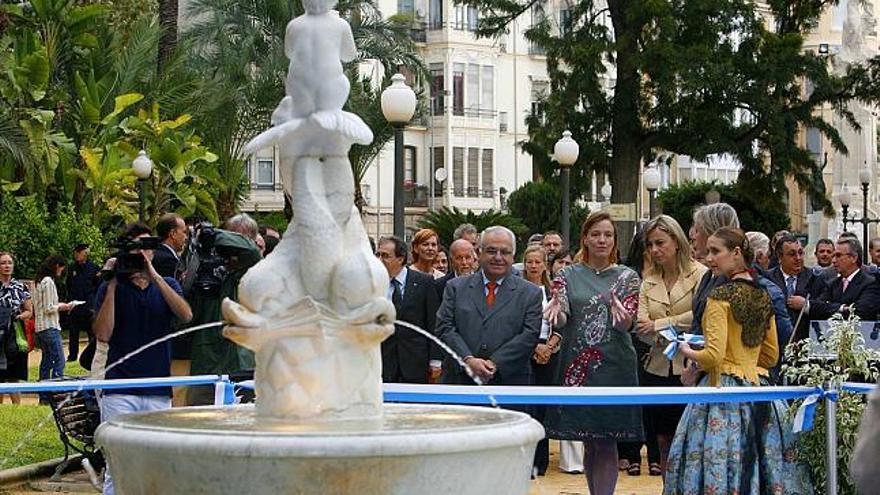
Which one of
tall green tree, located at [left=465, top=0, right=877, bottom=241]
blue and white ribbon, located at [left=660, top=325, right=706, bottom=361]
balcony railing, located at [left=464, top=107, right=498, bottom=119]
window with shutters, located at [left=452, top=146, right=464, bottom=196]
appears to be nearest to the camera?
blue and white ribbon, located at [left=660, top=325, right=706, bottom=361]

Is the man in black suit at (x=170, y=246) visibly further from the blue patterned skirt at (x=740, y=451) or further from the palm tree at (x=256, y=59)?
the palm tree at (x=256, y=59)

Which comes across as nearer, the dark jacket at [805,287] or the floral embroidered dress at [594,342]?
the floral embroidered dress at [594,342]

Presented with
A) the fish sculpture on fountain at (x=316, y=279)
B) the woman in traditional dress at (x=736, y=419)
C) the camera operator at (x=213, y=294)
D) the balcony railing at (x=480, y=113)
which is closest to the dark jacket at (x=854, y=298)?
the woman in traditional dress at (x=736, y=419)

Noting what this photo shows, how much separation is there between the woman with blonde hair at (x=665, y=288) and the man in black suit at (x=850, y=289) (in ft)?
11.5

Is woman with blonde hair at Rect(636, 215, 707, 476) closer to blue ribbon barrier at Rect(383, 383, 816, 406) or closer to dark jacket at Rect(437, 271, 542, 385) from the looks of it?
dark jacket at Rect(437, 271, 542, 385)

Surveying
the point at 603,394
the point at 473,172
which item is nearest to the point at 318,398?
the point at 603,394

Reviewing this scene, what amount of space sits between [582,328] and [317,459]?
5681mm

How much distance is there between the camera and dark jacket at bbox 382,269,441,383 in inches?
488

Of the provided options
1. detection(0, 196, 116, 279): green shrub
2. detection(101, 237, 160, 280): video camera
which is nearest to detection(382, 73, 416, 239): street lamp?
detection(101, 237, 160, 280): video camera

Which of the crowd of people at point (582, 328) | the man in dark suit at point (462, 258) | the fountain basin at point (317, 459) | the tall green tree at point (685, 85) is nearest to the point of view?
the fountain basin at point (317, 459)

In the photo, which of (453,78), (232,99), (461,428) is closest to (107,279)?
(461,428)

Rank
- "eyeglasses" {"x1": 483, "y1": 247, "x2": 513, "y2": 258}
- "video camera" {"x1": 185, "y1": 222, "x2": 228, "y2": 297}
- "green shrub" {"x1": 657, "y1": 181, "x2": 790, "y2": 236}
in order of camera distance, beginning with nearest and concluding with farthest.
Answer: "video camera" {"x1": 185, "y1": 222, "x2": 228, "y2": 297} → "eyeglasses" {"x1": 483, "y1": 247, "x2": 513, "y2": 258} → "green shrub" {"x1": 657, "y1": 181, "x2": 790, "y2": 236}

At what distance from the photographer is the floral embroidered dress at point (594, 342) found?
35.0ft

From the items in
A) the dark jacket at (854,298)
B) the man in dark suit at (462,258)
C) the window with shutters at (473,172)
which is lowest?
the dark jacket at (854,298)
